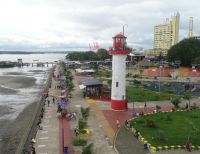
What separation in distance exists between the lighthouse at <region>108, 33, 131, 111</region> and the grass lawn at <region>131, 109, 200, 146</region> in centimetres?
487

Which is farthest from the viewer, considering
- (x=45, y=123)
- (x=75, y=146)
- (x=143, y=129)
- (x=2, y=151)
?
(x=45, y=123)

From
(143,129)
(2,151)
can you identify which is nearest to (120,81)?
(143,129)

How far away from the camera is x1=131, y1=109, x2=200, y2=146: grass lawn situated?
27.7 m

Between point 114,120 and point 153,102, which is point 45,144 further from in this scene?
point 153,102

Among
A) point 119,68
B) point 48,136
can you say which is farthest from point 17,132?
point 119,68

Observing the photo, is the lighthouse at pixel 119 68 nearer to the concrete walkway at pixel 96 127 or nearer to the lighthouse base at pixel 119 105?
the lighthouse base at pixel 119 105

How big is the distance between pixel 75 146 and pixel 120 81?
49.0 ft

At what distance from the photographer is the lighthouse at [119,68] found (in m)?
39.2

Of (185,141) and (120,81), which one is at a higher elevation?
(120,81)

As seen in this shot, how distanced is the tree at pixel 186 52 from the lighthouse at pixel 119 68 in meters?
74.1

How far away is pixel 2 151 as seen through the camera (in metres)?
28.8

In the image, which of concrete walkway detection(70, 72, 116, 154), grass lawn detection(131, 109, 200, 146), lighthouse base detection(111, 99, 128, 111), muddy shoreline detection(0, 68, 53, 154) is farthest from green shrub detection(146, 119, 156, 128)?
muddy shoreline detection(0, 68, 53, 154)

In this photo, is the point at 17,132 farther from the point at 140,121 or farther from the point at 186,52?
the point at 186,52

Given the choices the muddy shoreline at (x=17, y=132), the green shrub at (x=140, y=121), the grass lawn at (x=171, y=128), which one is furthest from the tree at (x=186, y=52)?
the green shrub at (x=140, y=121)
